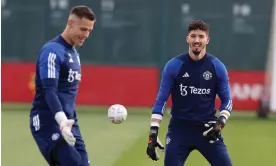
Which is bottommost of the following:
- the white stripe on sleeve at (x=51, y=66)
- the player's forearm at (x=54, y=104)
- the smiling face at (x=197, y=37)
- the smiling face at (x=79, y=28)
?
the player's forearm at (x=54, y=104)

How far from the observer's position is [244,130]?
55.2 ft

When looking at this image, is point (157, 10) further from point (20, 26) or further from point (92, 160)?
point (92, 160)

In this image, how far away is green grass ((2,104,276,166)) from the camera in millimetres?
12430

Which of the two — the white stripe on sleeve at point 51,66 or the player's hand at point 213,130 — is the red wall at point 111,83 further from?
the white stripe on sleeve at point 51,66

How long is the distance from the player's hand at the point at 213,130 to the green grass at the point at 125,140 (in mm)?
3834

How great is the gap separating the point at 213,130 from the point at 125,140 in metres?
6.91

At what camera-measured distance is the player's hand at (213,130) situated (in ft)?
26.6

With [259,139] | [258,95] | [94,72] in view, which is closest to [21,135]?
[259,139]

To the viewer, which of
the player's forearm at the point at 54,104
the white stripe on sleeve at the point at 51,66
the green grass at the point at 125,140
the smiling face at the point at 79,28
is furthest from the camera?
the green grass at the point at 125,140

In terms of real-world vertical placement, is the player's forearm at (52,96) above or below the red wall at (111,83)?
above

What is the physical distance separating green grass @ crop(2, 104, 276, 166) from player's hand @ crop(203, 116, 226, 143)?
3.83 m

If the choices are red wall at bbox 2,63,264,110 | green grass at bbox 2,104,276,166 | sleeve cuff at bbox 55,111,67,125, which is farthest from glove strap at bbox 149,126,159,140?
red wall at bbox 2,63,264,110

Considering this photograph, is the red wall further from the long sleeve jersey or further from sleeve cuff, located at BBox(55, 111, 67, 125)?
sleeve cuff, located at BBox(55, 111, 67, 125)

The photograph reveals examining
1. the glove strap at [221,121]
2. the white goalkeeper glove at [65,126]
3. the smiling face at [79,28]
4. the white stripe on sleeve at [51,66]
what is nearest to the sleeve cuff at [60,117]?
the white goalkeeper glove at [65,126]
